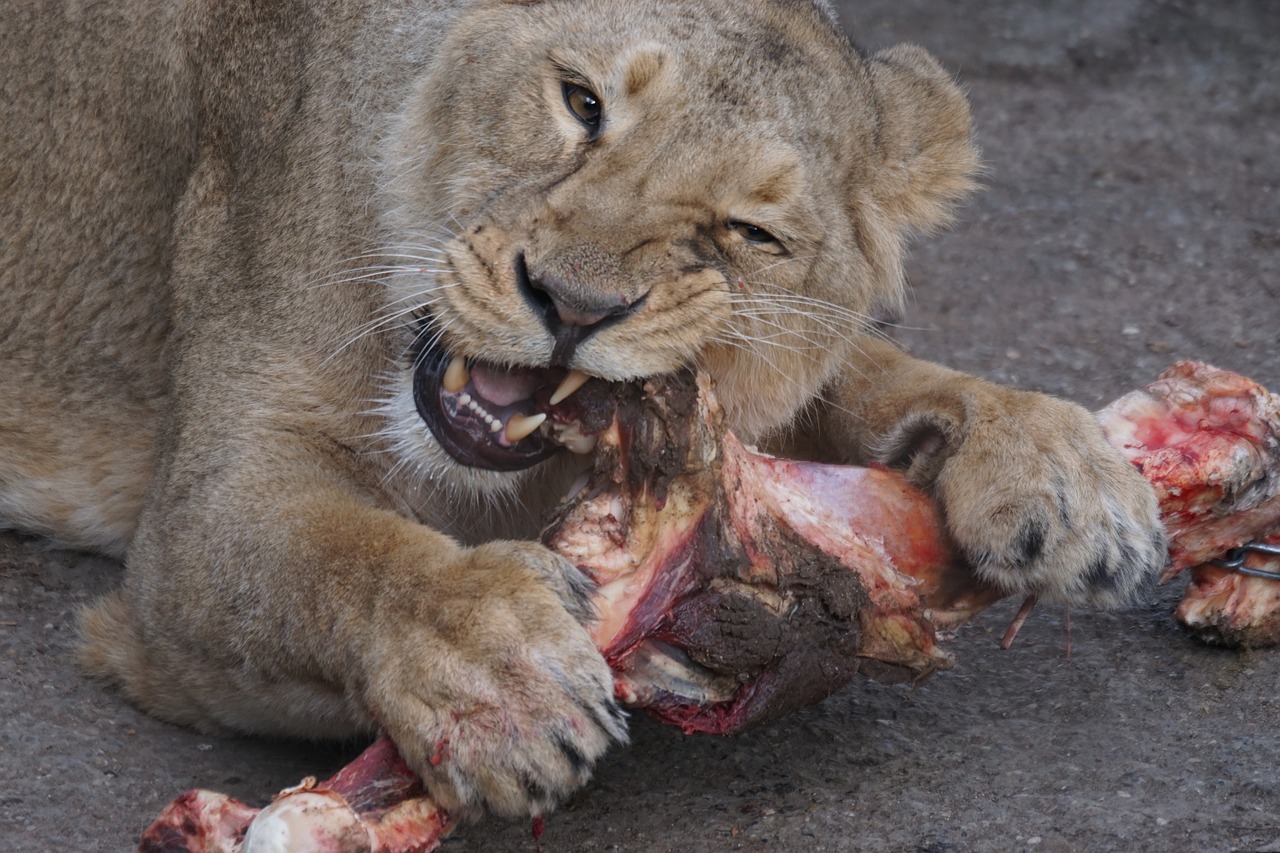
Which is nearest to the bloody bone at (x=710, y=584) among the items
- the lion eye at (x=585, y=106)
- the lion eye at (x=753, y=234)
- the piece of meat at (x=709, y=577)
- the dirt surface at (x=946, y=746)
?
the piece of meat at (x=709, y=577)

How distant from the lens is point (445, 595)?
2.59 metres

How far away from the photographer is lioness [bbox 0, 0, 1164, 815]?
2.66 meters

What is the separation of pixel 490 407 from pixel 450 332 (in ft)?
0.51

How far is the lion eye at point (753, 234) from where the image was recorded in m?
2.98

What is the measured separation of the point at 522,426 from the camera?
9.32 ft

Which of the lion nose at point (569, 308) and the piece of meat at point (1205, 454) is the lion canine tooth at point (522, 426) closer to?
the lion nose at point (569, 308)

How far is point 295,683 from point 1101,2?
23.7 ft

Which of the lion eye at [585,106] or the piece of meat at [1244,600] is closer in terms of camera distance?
the lion eye at [585,106]

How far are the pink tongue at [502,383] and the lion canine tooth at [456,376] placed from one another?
0.01 meters

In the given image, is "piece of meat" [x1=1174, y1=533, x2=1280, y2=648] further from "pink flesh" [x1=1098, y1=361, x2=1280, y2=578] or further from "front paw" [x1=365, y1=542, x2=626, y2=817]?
"front paw" [x1=365, y1=542, x2=626, y2=817]

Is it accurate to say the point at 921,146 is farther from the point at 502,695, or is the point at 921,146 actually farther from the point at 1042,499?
the point at 502,695

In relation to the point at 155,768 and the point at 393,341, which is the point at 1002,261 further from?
the point at 155,768

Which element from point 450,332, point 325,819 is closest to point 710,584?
point 450,332

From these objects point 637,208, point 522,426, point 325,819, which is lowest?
point 325,819
